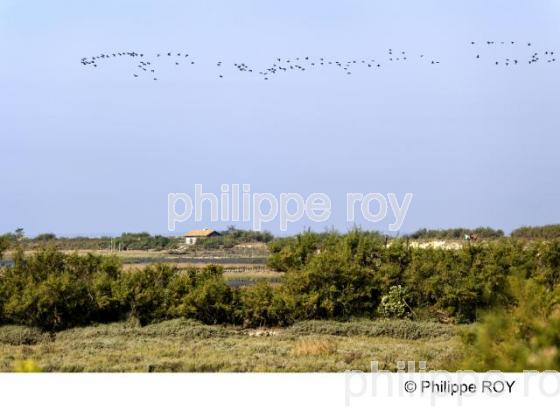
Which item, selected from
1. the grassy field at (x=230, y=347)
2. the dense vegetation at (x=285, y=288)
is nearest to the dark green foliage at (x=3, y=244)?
the dense vegetation at (x=285, y=288)

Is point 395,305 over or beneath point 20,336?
over

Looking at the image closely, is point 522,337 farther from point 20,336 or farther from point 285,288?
point 20,336

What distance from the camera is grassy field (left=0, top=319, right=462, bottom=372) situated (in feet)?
37.3

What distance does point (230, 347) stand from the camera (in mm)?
13695

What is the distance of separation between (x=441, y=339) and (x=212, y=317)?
4694 millimetres

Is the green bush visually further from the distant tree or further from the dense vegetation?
the distant tree

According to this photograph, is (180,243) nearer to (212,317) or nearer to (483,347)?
(212,317)

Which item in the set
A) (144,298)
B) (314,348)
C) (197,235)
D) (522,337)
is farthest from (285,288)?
(197,235)

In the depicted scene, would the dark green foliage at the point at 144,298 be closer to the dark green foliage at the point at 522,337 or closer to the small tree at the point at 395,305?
the small tree at the point at 395,305

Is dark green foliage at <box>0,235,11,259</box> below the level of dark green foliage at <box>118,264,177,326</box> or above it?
above

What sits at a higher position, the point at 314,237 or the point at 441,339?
the point at 314,237

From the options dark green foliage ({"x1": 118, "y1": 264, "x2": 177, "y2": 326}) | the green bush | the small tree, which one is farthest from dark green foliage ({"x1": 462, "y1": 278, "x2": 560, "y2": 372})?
the green bush
